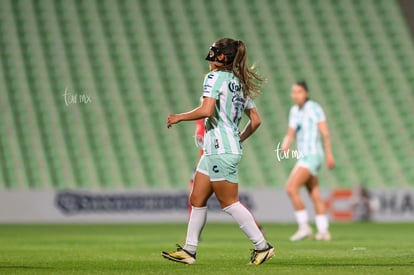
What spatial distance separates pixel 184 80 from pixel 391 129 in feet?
17.1

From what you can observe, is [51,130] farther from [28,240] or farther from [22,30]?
[28,240]

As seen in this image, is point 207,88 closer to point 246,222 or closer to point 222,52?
point 222,52

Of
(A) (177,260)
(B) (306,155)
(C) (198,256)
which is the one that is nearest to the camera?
(A) (177,260)

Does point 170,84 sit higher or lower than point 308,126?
higher

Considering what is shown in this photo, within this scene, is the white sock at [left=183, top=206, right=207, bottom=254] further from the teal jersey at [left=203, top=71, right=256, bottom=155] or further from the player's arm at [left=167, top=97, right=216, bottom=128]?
the player's arm at [left=167, top=97, right=216, bottom=128]

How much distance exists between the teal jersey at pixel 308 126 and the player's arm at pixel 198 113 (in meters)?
4.69

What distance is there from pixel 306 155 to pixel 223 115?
4.46 metres

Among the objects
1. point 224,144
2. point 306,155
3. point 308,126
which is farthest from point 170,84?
point 224,144

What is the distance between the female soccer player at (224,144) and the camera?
7.11m

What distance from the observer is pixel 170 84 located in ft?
79.1

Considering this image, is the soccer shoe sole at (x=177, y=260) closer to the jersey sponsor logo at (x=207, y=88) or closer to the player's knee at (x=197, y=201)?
the player's knee at (x=197, y=201)

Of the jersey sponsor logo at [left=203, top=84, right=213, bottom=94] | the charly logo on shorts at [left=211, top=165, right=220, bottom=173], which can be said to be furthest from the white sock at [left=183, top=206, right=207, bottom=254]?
the jersey sponsor logo at [left=203, top=84, right=213, bottom=94]

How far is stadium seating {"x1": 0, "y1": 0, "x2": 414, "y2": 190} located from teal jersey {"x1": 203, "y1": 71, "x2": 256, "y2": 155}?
13661mm

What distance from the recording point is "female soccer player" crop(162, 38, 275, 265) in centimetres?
711
